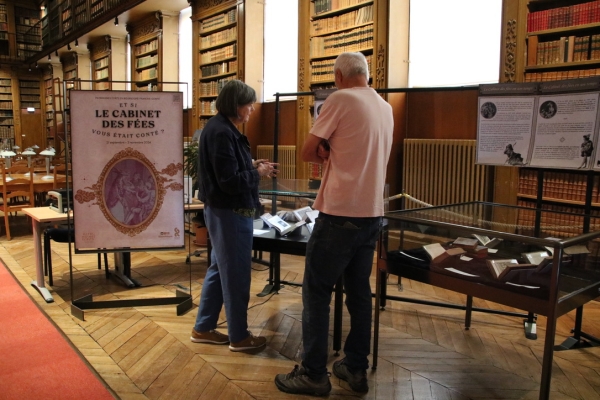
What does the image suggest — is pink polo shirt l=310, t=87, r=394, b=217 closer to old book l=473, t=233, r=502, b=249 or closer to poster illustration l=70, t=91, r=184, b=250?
old book l=473, t=233, r=502, b=249

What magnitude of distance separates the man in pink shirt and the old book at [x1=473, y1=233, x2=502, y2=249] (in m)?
0.45

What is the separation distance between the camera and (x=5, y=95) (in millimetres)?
15305

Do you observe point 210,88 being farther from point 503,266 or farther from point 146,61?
point 503,266

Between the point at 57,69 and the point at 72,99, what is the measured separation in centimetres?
1403

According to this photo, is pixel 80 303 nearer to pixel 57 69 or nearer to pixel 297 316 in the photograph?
pixel 297 316

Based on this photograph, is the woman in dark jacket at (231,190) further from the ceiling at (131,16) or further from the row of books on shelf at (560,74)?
the ceiling at (131,16)

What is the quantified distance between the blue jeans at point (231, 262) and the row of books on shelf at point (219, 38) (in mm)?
5366

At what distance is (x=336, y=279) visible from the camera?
2.21m

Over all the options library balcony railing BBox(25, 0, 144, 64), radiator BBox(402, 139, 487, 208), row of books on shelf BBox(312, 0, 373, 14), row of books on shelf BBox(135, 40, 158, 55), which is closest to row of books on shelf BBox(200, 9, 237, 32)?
library balcony railing BBox(25, 0, 144, 64)

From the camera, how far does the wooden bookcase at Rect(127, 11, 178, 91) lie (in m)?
9.15

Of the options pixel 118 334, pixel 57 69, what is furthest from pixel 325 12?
pixel 57 69

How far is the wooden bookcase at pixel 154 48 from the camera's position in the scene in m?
9.15

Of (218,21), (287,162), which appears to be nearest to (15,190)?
(287,162)

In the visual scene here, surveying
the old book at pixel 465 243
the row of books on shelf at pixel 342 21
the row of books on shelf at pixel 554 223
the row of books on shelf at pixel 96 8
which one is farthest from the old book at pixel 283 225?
the row of books on shelf at pixel 96 8
